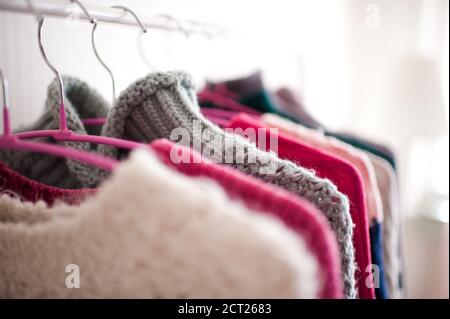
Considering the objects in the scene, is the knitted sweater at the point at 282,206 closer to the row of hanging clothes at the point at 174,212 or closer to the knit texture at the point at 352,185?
the row of hanging clothes at the point at 174,212

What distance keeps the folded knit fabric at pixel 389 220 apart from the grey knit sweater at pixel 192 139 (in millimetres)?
263

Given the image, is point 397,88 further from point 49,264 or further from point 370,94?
point 49,264

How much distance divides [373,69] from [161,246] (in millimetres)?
1441

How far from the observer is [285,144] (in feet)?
1.59

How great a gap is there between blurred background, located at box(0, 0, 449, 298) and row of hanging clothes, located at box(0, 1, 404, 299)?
1.55 ft

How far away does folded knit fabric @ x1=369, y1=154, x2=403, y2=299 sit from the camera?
0.65 metres

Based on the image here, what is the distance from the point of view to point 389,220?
0.67 meters

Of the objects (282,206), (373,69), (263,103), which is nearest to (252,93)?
(263,103)

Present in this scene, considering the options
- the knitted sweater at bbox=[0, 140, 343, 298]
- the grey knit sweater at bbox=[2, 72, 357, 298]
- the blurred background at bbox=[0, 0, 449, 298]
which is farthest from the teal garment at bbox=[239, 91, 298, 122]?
the knitted sweater at bbox=[0, 140, 343, 298]

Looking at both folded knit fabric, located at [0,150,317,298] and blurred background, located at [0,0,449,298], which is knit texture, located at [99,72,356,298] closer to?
folded knit fabric, located at [0,150,317,298]

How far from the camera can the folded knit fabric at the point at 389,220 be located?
2.15ft

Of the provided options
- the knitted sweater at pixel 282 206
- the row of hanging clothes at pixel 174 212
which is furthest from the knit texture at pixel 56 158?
the knitted sweater at pixel 282 206

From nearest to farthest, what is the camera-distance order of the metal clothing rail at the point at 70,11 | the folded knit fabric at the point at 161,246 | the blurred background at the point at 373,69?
the folded knit fabric at the point at 161,246 < the metal clothing rail at the point at 70,11 < the blurred background at the point at 373,69

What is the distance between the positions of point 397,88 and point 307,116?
80 cm
